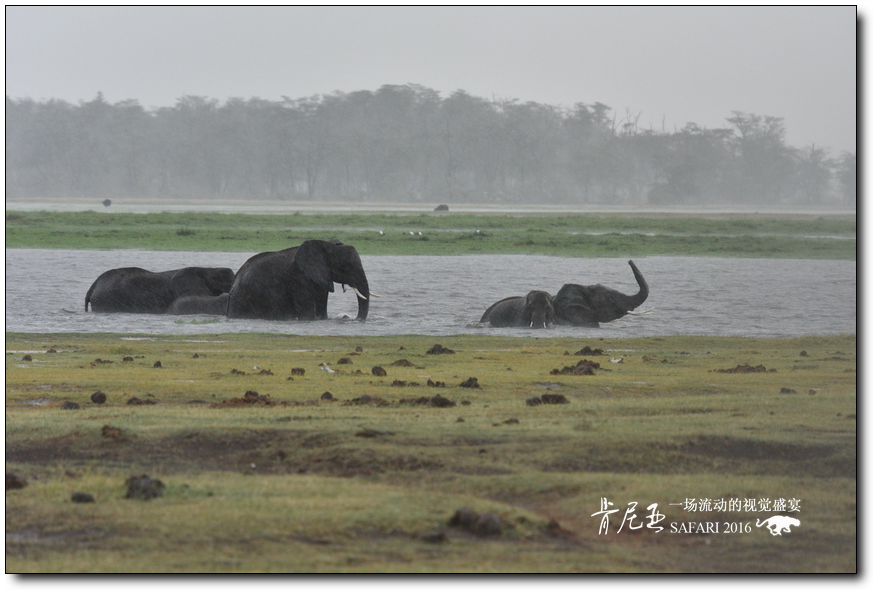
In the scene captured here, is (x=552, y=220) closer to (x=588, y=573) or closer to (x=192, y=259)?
(x=192, y=259)

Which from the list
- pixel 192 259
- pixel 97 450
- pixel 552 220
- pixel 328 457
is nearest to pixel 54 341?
pixel 97 450

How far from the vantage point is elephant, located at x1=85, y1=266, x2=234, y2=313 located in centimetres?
2103

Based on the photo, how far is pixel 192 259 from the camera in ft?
118

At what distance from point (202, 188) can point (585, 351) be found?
2135 inches

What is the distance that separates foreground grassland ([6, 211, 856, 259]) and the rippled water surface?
5.81 ft

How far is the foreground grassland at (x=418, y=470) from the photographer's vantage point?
5.91 meters

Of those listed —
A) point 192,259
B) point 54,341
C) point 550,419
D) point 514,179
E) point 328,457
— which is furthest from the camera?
point 514,179

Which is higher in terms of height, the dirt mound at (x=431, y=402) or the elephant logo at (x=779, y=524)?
the dirt mound at (x=431, y=402)

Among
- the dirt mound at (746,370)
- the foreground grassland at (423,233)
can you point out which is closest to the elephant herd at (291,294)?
the dirt mound at (746,370)

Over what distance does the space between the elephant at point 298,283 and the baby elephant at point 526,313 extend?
2.62 metres

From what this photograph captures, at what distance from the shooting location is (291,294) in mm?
20453

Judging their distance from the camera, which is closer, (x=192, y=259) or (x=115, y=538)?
(x=115, y=538)

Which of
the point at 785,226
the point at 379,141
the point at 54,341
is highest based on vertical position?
the point at 379,141

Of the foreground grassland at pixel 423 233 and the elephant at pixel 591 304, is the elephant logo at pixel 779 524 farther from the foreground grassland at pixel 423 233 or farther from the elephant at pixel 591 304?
the foreground grassland at pixel 423 233
